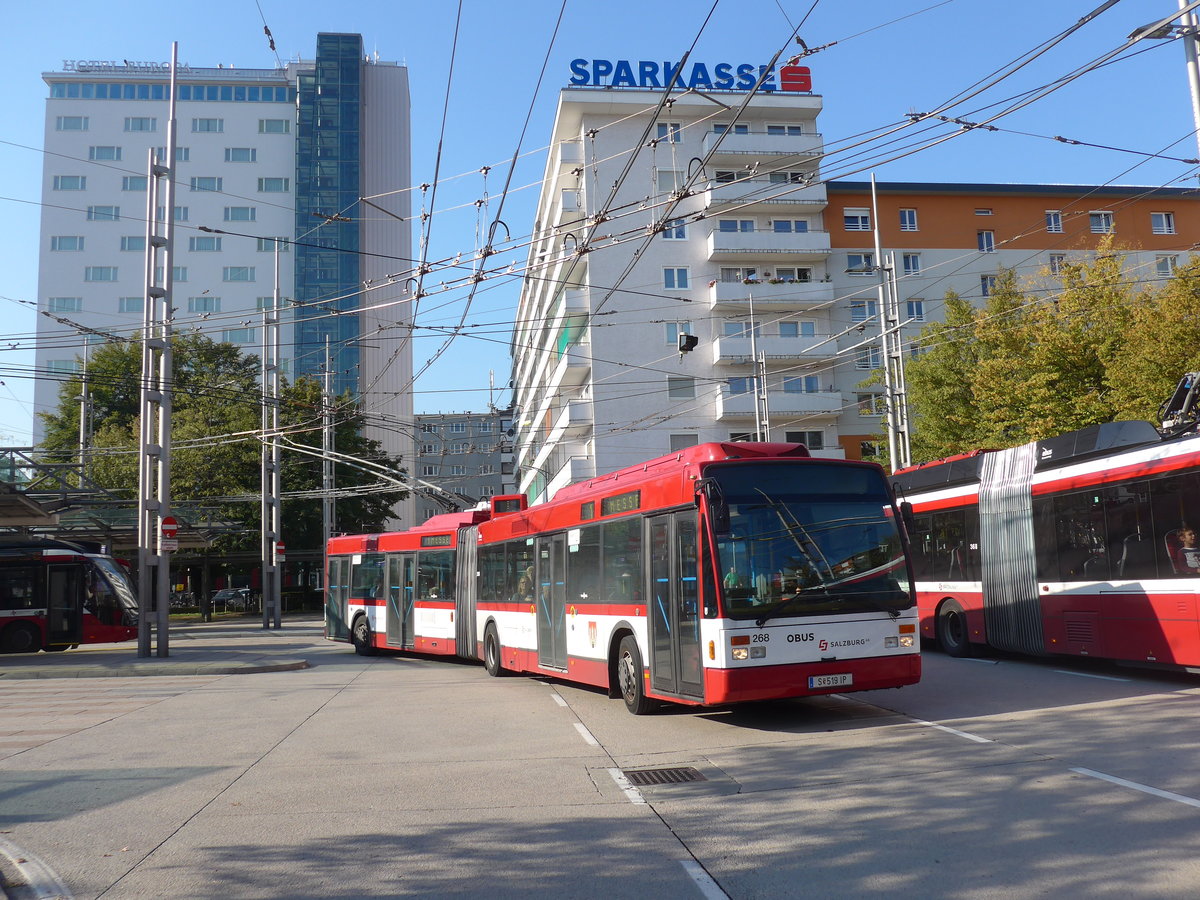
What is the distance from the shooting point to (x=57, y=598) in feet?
94.0

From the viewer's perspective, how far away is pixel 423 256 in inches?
595

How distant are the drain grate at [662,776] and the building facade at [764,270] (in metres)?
37.7

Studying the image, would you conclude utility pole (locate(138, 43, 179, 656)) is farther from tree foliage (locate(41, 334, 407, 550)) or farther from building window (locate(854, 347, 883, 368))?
building window (locate(854, 347, 883, 368))

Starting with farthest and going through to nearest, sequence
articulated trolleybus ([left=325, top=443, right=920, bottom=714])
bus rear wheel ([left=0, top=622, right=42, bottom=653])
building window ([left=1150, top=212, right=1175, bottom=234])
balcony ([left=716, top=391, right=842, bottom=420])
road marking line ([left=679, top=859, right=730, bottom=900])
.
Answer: building window ([left=1150, top=212, right=1175, bottom=234]) → balcony ([left=716, top=391, right=842, bottom=420]) → bus rear wheel ([left=0, top=622, right=42, bottom=653]) → articulated trolleybus ([left=325, top=443, right=920, bottom=714]) → road marking line ([left=679, top=859, right=730, bottom=900])

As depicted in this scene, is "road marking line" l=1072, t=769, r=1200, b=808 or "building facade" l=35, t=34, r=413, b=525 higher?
"building facade" l=35, t=34, r=413, b=525

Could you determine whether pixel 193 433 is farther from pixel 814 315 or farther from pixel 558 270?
pixel 814 315

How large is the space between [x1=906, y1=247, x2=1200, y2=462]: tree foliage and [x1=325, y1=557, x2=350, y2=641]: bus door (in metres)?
19.3

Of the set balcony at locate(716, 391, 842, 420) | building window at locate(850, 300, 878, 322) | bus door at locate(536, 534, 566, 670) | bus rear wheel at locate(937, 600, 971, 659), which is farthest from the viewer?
building window at locate(850, 300, 878, 322)

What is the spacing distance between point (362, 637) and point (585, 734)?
16.3 m

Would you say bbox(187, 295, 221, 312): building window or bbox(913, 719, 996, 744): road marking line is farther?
bbox(187, 295, 221, 312): building window

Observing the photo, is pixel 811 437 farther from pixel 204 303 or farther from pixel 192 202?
pixel 192 202

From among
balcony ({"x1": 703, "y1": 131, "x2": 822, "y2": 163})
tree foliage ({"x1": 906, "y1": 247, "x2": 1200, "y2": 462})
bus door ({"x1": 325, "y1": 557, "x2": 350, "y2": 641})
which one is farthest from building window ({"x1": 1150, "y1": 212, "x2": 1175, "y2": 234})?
bus door ({"x1": 325, "y1": 557, "x2": 350, "y2": 641})

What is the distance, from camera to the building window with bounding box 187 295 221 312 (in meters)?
80.3

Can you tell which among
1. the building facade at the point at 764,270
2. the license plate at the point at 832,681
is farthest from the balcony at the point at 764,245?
the license plate at the point at 832,681
